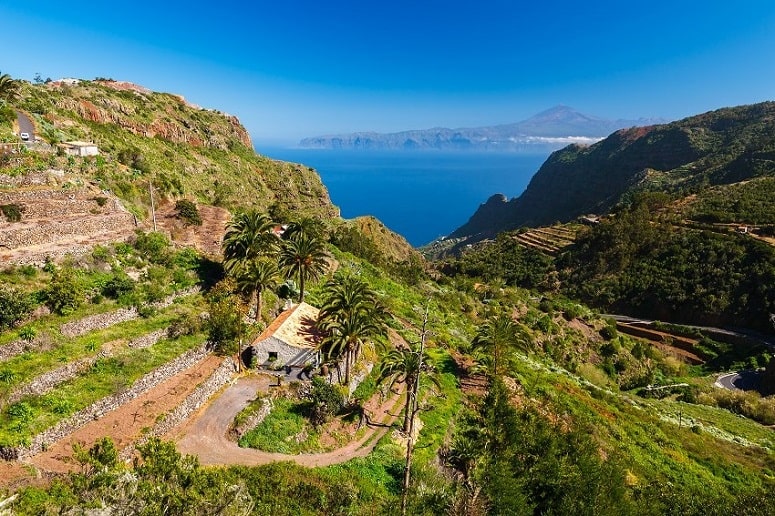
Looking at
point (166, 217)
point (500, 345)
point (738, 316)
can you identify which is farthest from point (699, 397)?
point (166, 217)

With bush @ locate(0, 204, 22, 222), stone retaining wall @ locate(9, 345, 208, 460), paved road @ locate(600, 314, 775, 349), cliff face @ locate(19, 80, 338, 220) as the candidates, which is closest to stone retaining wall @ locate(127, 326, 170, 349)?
stone retaining wall @ locate(9, 345, 208, 460)

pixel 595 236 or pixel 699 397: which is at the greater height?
pixel 595 236

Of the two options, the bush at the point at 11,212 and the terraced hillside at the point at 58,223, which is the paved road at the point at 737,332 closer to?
the terraced hillside at the point at 58,223

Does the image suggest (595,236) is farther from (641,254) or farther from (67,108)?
(67,108)

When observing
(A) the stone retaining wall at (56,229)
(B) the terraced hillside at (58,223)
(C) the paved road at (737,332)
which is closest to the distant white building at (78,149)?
(B) the terraced hillside at (58,223)

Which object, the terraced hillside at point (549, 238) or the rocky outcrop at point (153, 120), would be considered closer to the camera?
the rocky outcrop at point (153, 120)

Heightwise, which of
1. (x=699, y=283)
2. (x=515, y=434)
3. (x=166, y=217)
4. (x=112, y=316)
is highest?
(x=166, y=217)

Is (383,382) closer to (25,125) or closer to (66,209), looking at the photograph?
(66,209)

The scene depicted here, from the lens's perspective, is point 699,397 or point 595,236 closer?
point 699,397
